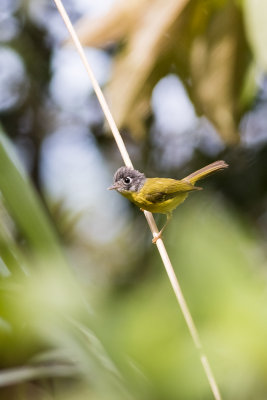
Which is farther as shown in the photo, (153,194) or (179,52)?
(153,194)

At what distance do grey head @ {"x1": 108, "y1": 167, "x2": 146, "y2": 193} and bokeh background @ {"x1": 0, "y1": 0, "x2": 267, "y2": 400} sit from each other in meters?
0.12

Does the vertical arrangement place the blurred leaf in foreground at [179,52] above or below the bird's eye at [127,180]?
above

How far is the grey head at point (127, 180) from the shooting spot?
1262 millimetres

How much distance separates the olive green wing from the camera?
4.54ft

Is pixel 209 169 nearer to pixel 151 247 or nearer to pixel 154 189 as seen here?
pixel 154 189

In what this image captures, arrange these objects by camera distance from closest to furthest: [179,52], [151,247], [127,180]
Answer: [179,52], [127,180], [151,247]

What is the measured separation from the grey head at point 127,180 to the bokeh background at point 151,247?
120 mm

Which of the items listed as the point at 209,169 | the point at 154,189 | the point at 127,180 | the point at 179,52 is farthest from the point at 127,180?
the point at 179,52

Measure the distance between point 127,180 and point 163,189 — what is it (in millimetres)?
142

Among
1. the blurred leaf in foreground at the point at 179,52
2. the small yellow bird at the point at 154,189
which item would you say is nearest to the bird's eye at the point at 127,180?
the small yellow bird at the point at 154,189

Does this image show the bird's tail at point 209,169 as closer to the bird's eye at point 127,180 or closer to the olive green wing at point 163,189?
the olive green wing at point 163,189

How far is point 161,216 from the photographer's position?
6.26ft

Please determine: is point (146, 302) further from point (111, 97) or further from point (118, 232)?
point (118, 232)

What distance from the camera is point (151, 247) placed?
2051mm
